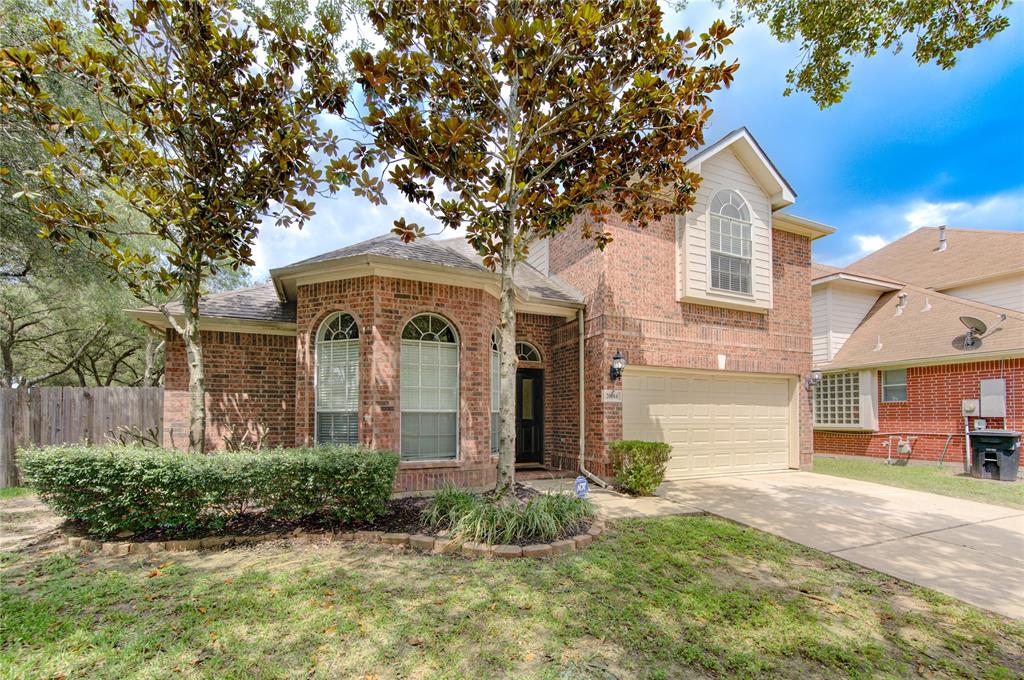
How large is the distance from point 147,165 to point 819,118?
982 cm

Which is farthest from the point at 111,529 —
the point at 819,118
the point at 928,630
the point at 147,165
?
the point at 819,118

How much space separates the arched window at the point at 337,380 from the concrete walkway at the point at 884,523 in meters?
3.66

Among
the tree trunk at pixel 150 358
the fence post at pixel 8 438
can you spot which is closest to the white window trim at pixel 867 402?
the fence post at pixel 8 438

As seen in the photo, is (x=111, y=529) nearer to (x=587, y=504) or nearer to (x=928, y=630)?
(x=587, y=504)

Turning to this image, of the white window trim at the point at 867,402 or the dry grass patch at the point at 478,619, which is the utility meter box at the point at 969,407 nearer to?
the white window trim at the point at 867,402

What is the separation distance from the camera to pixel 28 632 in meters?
3.24

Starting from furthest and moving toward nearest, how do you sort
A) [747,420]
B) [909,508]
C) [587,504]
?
1. [747,420]
2. [909,508]
3. [587,504]

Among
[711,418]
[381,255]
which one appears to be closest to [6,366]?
[381,255]

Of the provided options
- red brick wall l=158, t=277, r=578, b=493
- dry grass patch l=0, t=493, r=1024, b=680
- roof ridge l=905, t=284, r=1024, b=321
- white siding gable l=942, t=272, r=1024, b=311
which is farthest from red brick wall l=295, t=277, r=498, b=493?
white siding gable l=942, t=272, r=1024, b=311

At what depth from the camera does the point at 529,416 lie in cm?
1055

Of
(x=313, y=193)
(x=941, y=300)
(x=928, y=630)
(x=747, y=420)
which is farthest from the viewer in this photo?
(x=941, y=300)

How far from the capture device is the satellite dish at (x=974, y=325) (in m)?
11.2

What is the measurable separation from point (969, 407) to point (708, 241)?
7886 mm

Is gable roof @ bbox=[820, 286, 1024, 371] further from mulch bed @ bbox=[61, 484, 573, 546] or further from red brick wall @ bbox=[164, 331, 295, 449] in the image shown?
red brick wall @ bbox=[164, 331, 295, 449]
